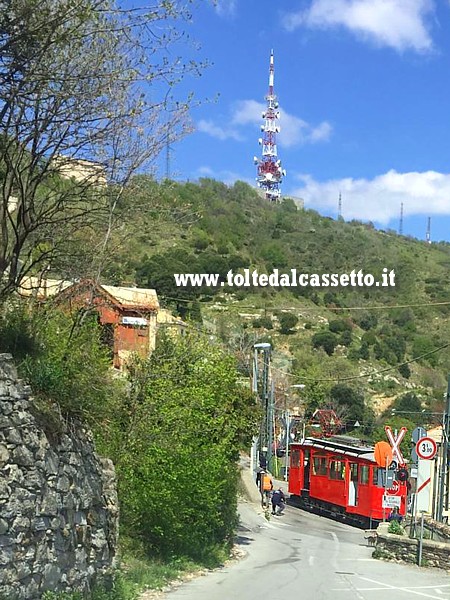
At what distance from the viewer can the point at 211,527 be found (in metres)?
19.1

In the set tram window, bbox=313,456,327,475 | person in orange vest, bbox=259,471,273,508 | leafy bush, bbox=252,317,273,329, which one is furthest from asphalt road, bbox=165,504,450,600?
leafy bush, bbox=252,317,273,329

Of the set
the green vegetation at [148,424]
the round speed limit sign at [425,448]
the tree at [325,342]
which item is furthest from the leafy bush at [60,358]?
the tree at [325,342]

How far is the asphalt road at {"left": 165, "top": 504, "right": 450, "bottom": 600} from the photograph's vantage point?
14227mm

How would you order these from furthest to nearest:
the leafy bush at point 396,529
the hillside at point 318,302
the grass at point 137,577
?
the hillside at point 318,302 → the leafy bush at point 396,529 → the grass at point 137,577

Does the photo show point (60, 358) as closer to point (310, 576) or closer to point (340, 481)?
point (310, 576)

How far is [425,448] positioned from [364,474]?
18.3 meters

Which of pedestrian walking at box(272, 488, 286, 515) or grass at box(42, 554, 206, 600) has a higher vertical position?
grass at box(42, 554, 206, 600)

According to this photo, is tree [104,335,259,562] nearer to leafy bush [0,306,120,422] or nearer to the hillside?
leafy bush [0,306,120,422]

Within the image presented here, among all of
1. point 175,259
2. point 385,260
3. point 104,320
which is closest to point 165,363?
point 104,320

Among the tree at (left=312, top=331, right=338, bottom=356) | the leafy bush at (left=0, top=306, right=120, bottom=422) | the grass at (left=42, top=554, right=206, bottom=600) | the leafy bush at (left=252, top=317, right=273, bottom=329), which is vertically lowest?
the grass at (left=42, top=554, right=206, bottom=600)

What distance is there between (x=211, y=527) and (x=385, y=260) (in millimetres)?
100104

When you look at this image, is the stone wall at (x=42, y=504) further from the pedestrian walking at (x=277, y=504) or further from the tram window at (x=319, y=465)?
the tram window at (x=319, y=465)

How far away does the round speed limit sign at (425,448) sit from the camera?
60.5ft

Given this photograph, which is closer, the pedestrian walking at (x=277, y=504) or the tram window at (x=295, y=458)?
the pedestrian walking at (x=277, y=504)
